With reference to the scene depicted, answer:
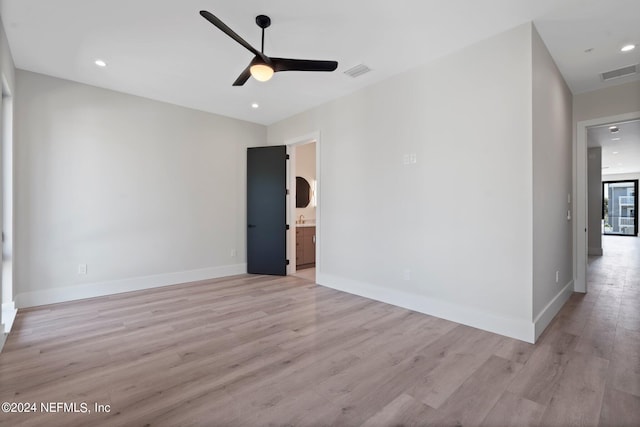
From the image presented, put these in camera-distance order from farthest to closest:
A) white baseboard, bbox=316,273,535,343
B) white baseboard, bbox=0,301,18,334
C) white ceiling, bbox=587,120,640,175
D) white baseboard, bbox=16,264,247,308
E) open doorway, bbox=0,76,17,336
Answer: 1. white ceiling, bbox=587,120,640,175
2. white baseboard, bbox=16,264,247,308
3. open doorway, bbox=0,76,17,336
4. white baseboard, bbox=0,301,18,334
5. white baseboard, bbox=316,273,535,343

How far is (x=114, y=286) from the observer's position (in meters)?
4.22

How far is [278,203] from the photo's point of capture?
5.42m

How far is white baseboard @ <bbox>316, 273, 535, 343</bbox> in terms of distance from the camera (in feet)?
8.87

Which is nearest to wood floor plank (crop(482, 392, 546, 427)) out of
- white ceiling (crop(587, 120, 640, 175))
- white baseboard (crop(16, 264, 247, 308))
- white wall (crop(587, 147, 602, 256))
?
white ceiling (crop(587, 120, 640, 175))

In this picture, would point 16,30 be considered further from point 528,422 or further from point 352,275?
point 528,422

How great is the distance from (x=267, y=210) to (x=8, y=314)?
3.50 metres

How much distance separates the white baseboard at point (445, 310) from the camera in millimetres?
2705

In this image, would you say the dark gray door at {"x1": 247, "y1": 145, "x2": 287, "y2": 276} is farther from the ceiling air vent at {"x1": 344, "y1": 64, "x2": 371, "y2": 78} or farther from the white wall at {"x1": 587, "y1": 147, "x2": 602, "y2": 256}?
the white wall at {"x1": 587, "y1": 147, "x2": 602, "y2": 256}

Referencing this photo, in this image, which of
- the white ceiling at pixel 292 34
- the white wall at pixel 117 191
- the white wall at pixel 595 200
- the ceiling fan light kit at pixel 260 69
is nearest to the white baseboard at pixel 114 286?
the white wall at pixel 117 191

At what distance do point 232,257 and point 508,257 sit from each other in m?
4.36

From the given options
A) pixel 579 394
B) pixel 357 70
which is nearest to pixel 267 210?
pixel 357 70

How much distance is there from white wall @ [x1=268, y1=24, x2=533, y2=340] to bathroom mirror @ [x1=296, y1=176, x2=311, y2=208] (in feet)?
7.96

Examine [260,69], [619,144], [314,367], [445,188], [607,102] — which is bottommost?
[314,367]

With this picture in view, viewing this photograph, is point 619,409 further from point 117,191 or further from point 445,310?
point 117,191
